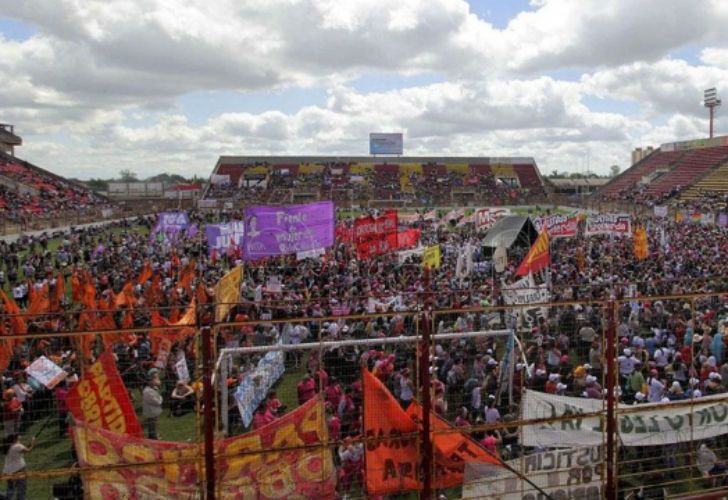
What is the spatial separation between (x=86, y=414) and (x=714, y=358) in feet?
33.5

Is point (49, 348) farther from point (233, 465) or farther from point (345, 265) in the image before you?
point (345, 265)

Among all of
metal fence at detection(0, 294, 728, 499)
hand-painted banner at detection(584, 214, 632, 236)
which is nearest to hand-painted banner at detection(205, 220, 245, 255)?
metal fence at detection(0, 294, 728, 499)

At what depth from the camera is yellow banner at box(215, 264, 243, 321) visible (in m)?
12.3

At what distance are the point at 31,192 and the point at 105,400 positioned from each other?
56340 millimetres

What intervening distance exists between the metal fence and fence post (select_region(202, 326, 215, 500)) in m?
0.01

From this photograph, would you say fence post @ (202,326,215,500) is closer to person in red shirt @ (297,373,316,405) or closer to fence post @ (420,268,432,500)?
fence post @ (420,268,432,500)

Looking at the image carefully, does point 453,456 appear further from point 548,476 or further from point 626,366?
point 626,366

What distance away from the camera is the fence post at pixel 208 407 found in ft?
16.5

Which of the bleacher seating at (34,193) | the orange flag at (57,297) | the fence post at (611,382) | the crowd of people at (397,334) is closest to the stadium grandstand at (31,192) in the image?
the bleacher seating at (34,193)

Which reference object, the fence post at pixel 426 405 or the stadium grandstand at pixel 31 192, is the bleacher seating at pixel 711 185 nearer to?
the stadium grandstand at pixel 31 192

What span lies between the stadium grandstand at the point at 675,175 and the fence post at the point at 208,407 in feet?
191

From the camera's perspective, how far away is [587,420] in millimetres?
7211

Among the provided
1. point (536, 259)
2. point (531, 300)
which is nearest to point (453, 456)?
point (531, 300)

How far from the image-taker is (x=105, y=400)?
692 cm
